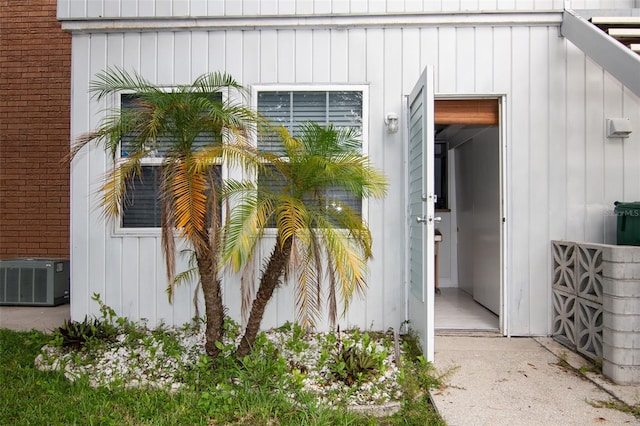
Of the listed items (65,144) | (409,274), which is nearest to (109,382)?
(409,274)

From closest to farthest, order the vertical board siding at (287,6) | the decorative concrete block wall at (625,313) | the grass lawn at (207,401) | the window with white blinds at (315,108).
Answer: the grass lawn at (207,401) → the decorative concrete block wall at (625,313) → the vertical board siding at (287,6) → the window with white blinds at (315,108)

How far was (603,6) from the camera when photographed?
12.9 feet

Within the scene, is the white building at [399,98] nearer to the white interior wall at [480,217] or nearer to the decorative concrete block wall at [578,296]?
the decorative concrete block wall at [578,296]

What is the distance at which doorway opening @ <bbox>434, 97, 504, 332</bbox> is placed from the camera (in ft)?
13.3

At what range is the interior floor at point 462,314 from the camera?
162 inches

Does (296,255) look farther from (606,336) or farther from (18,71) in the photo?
(18,71)

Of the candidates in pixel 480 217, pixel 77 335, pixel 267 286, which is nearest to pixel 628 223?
pixel 480 217

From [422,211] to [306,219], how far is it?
102cm

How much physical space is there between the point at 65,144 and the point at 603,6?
6530mm

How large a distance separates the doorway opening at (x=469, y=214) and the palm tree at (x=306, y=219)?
5.18ft

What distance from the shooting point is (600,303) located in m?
3.08

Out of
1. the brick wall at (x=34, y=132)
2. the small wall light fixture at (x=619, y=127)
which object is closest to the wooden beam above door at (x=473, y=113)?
the small wall light fixture at (x=619, y=127)

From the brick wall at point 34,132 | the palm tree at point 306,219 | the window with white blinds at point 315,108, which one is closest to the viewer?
the palm tree at point 306,219

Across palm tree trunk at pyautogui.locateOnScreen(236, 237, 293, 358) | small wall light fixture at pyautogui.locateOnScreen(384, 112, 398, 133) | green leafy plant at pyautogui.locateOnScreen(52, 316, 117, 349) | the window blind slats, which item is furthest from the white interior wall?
green leafy plant at pyautogui.locateOnScreen(52, 316, 117, 349)
